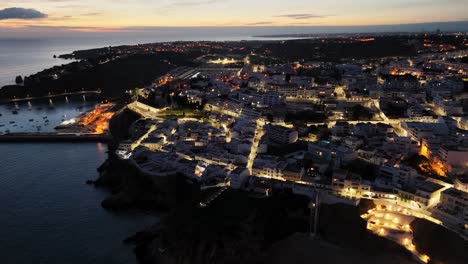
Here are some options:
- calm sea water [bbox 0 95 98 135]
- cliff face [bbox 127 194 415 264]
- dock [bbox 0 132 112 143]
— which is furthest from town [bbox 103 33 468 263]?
calm sea water [bbox 0 95 98 135]

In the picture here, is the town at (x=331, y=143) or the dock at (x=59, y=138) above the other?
the town at (x=331, y=143)

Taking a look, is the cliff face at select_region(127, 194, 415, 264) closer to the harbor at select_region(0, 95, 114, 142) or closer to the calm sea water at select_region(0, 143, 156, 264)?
the calm sea water at select_region(0, 143, 156, 264)

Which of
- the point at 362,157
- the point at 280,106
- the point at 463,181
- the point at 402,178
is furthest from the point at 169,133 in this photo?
the point at 463,181

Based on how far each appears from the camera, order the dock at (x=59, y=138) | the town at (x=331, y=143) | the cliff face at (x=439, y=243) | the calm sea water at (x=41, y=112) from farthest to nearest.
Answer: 1. the calm sea water at (x=41, y=112)
2. the dock at (x=59, y=138)
3. the town at (x=331, y=143)
4. the cliff face at (x=439, y=243)

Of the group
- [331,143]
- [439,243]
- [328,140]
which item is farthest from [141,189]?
[439,243]

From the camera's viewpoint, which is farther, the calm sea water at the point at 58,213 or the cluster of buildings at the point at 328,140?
the cluster of buildings at the point at 328,140

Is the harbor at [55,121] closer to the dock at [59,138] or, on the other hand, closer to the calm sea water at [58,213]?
the dock at [59,138]

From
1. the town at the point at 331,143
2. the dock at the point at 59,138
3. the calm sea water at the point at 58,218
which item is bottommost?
the calm sea water at the point at 58,218

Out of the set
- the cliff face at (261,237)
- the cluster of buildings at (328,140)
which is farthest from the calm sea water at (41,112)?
the cliff face at (261,237)
